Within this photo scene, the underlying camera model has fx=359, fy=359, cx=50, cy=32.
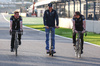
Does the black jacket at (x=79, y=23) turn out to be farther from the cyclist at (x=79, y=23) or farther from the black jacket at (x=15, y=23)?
the black jacket at (x=15, y=23)

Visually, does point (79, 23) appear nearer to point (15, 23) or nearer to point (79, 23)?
point (79, 23)

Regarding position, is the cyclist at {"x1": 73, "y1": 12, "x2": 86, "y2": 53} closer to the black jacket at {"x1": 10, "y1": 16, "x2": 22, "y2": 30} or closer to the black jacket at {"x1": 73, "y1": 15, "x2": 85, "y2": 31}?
the black jacket at {"x1": 73, "y1": 15, "x2": 85, "y2": 31}

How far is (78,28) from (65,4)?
23.3 m

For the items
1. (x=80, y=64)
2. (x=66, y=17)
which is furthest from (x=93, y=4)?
(x=80, y=64)

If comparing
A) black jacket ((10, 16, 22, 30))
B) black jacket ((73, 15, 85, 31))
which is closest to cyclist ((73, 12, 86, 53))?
black jacket ((73, 15, 85, 31))

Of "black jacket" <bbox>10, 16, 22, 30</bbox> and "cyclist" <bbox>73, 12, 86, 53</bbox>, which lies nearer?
"cyclist" <bbox>73, 12, 86, 53</bbox>

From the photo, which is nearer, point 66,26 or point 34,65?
point 34,65

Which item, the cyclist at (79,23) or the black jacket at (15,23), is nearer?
the cyclist at (79,23)

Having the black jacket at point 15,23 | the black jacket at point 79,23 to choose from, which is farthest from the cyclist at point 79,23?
the black jacket at point 15,23

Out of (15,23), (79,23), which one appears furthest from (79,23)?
(15,23)

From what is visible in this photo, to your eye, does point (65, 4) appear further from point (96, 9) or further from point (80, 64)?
point (80, 64)

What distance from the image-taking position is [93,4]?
82.6 feet

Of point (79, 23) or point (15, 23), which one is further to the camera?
point (15, 23)

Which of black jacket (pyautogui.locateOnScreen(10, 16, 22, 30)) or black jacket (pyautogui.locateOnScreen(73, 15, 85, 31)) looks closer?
black jacket (pyautogui.locateOnScreen(73, 15, 85, 31))
